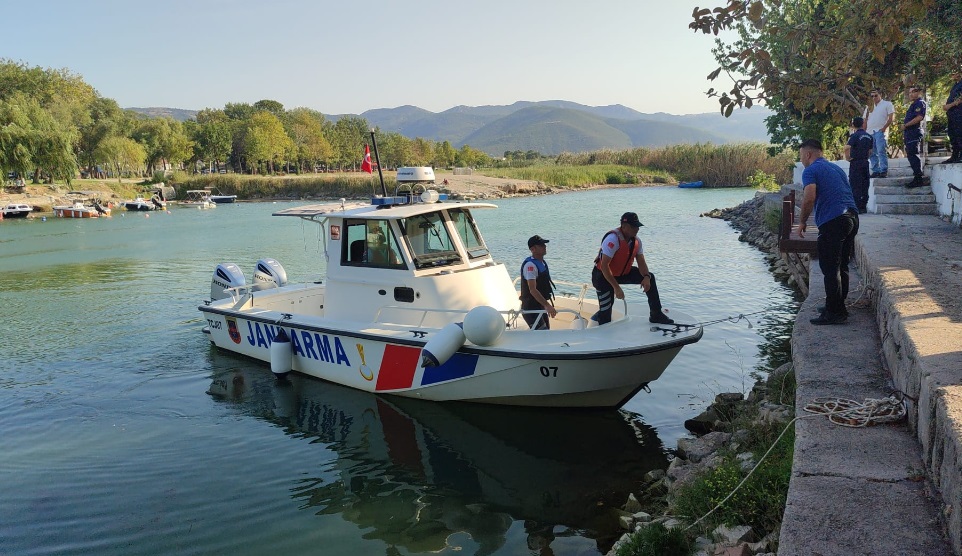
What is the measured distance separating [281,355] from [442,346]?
331 cm

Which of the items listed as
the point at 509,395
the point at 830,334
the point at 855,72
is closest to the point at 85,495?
the point at 509,395

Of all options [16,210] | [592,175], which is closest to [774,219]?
[592,175]

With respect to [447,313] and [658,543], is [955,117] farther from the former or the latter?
[658,543]

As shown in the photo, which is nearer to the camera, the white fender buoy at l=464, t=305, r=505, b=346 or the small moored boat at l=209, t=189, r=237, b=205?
the white fender buoy at l=464, t=305, r=505, b=346

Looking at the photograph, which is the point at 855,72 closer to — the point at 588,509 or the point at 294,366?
the point at 588,509

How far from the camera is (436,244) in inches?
388

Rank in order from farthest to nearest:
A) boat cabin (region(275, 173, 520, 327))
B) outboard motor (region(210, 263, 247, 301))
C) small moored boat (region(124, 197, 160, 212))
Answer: small moored boat (region(124, 197, 160, 212)) < outboard motor (region(210, 263, 247, 301)) < boat cabin (region(275, 173, 520, 327))

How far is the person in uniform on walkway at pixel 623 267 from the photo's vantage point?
809 centimetres

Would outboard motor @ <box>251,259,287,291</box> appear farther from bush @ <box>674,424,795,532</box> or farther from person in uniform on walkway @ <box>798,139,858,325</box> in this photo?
person in uniform on walkway @ <box>798,139,858,325</box>

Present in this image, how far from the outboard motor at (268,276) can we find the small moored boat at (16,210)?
159 ft

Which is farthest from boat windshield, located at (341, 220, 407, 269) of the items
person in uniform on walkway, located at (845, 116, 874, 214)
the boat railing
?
person in uniform on walkway, located at (845, 116, 874, 214)

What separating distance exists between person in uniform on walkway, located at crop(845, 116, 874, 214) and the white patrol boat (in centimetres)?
539

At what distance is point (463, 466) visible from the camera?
7.95 meters

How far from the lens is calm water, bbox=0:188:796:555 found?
6.54m
